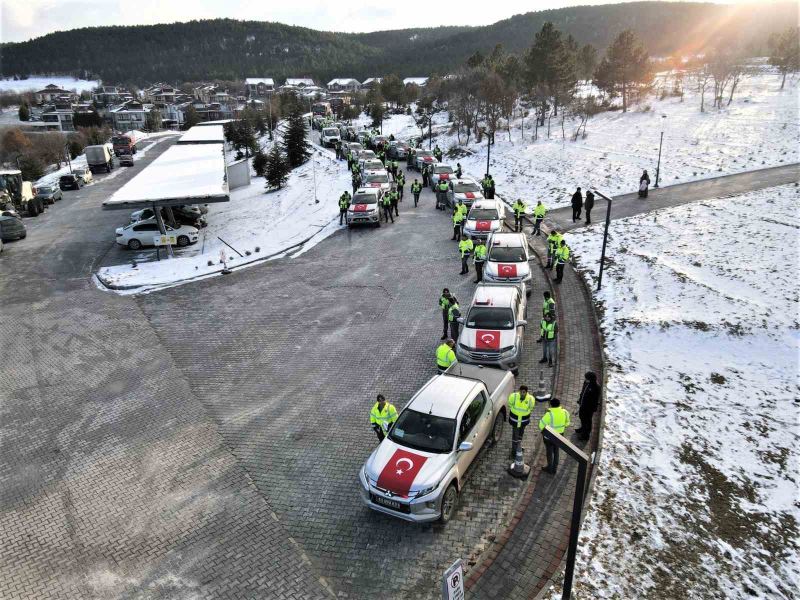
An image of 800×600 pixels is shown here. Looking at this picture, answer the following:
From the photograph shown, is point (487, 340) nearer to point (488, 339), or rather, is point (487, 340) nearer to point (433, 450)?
point (488, 339)

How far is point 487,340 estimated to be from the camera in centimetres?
1220

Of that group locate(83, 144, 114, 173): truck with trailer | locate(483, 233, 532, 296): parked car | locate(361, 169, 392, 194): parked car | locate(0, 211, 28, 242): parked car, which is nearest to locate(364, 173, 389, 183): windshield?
locate(361, 169, 392, 194): parked car

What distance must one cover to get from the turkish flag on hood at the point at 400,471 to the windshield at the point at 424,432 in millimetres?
221

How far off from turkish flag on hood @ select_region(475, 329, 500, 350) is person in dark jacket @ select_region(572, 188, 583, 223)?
12557mm

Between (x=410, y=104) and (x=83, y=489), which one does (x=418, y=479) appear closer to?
(x=83, y=489)

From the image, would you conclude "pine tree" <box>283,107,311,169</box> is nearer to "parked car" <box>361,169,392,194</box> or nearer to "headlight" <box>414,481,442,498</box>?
"parked car" <box>361,169,392,194</box>

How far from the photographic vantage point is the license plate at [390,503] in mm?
7790

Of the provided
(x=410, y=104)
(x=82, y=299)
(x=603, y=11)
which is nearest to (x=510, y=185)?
(x=82, y=299)

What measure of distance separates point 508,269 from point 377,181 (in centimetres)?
1693

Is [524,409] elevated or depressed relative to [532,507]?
elevated

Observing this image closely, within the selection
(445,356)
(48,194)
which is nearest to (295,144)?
(48,194)

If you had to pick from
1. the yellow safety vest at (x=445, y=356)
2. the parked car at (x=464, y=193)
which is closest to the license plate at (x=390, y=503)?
the yellow safety vest at (x=445, y=356)

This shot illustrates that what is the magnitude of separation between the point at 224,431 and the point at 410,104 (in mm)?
89143

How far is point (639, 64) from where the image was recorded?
47750 millimetres
